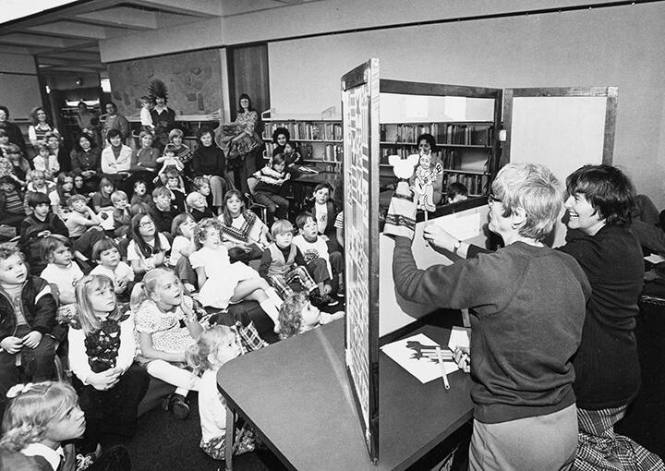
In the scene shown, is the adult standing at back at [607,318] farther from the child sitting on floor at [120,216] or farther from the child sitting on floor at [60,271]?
the child sitting on floor at [120,216]

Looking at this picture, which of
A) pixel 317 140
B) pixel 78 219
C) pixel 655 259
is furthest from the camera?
pixel 317 140

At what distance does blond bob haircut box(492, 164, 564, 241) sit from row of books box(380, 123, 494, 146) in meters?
4.64

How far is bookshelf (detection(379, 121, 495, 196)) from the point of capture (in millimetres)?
6121

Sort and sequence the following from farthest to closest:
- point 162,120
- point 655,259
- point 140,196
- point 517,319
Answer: point 162,120, point 140,196, point 655,259, point 517,319

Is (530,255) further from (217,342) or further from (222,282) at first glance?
(222,282)

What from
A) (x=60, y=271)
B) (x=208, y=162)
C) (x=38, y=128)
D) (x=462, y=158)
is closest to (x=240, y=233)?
(x=60, y=271)

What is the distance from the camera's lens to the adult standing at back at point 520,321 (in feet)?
3.99

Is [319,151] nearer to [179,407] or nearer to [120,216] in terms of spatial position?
[120,216]

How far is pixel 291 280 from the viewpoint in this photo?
11.9 ft

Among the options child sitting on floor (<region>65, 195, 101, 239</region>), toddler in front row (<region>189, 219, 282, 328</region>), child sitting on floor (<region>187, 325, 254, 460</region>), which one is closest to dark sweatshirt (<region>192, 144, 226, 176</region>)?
child sitting on floor (<region>65, 195, 101, 239</region>)

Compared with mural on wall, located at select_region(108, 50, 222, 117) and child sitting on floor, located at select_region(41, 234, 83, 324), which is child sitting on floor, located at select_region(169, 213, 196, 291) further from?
mural on wall, located at select_region(108, 50, 222, 117)

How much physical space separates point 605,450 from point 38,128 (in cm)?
875

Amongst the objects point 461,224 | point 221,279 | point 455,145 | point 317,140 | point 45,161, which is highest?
point 317,140

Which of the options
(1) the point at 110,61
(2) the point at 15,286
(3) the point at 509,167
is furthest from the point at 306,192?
(1) the point at 110,61
